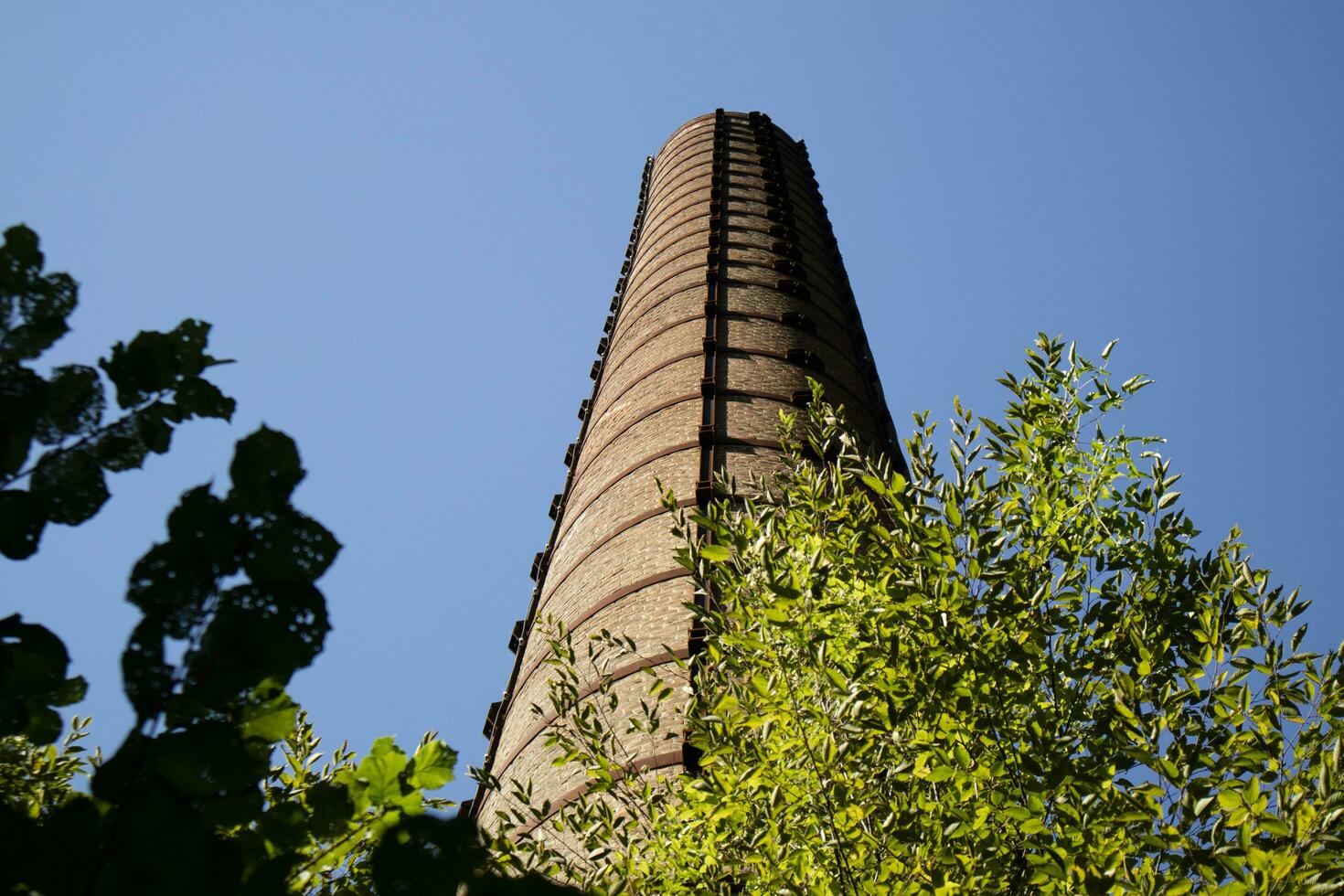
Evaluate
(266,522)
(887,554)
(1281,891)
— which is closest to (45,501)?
(266,522)

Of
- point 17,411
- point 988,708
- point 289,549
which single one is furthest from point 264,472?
point 988,708

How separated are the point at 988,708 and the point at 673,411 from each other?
8.85 meters

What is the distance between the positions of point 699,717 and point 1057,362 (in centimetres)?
307

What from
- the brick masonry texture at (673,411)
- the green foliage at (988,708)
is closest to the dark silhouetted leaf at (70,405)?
the green foliage at (988,708)

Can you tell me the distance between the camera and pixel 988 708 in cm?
419

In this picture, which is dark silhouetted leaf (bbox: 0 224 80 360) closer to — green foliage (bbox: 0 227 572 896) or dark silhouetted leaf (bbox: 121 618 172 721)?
green foliage (bbox: 0 227 572 896)

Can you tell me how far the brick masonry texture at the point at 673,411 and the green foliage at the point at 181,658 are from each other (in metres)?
4.45

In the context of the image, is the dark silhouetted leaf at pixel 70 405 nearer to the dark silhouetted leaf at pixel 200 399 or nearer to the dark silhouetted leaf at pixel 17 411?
A: the dark silhouetted leaf at pixel 17 411

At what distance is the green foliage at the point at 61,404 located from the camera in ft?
5.39

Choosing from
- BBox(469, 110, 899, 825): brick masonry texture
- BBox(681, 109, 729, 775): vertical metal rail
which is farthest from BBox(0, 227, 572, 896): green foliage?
BBox(469, 110, 899, 825): brick masonry texture

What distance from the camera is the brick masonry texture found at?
9727mm

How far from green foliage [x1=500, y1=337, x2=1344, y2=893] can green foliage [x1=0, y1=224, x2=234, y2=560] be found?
244 cm

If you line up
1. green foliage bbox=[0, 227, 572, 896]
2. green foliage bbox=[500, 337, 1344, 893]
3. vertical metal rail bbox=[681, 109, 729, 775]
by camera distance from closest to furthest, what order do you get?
1. green foliage bbox=[0, 227, 572, 896]
2. green foliage bbox=[500, 337, 1344, 893]
3. vertical metal rail bbox=[681, 109, 729, 775]

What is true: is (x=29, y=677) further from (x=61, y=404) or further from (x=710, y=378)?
(x=710, y=378)
